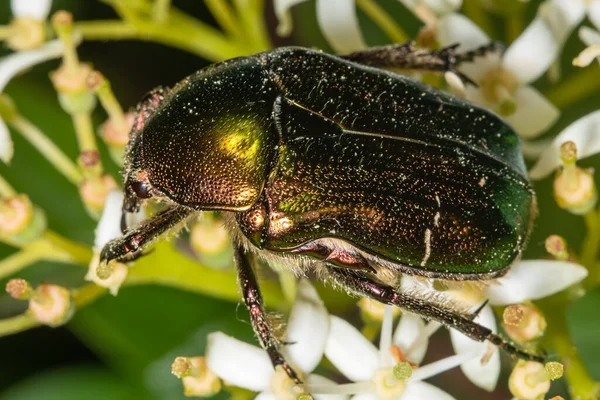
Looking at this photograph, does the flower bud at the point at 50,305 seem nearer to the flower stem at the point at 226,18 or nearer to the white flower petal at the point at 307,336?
the white flower petal at the point at 307,336

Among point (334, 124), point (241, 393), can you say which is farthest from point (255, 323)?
point (334, 124)

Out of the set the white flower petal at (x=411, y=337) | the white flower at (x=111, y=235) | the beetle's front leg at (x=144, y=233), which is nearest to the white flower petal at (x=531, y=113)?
the white flower petal at (x=411, y=337)

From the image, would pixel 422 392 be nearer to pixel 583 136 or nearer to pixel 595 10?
pixel 583 136

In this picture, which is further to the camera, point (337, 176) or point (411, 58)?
point (411, 58)

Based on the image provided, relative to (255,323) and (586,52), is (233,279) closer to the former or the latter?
(255,323)

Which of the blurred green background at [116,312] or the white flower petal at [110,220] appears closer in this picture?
the white flower petal at [110,220]

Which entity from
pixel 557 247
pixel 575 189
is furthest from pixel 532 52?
pixel 557 247
